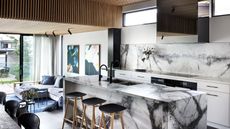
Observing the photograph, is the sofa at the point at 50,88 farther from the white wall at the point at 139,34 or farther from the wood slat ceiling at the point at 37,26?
the white wall at the point at 139,34

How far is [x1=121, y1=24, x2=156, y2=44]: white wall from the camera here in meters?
6.34

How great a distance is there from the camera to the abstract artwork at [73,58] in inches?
365

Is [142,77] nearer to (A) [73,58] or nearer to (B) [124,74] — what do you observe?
(B) [124,74]

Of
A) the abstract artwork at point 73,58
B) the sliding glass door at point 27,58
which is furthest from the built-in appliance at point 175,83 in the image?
the sliding glass door at point 27,58

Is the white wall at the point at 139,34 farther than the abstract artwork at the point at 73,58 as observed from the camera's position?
No

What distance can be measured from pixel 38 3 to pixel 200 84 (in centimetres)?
404

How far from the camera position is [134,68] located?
698 centimetres

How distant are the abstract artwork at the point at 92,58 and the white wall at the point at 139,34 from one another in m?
1.25

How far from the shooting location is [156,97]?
9.43 ft

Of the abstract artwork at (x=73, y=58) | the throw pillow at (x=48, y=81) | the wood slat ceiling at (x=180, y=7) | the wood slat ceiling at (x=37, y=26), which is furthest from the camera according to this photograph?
the abstract artwork at (x=73, y=58)

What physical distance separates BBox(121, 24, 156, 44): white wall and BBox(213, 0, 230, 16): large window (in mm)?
1789

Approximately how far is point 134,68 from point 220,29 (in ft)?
9.71

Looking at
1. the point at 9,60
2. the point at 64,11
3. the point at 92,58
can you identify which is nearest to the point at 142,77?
the point at 64,11

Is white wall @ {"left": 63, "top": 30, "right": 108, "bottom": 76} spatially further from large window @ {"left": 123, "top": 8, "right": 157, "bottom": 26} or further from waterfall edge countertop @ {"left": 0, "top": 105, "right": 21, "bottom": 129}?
waterfall edge countertop @ {"left": 0, "top": 105, "right": 21, "bottom": 129}
